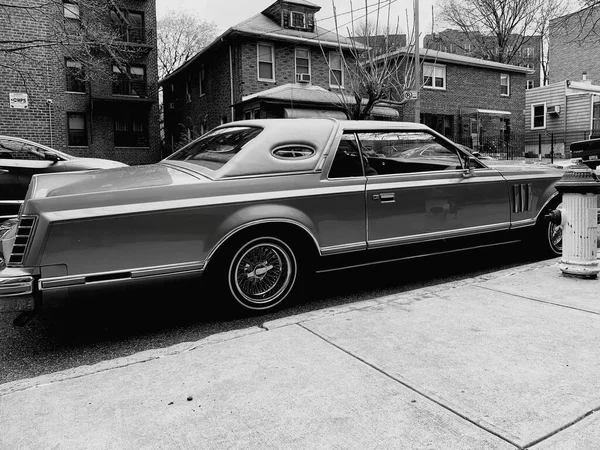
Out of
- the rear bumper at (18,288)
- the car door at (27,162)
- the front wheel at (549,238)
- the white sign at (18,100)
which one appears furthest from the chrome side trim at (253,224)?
the white sign at (18,100)

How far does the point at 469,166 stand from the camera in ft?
16.4

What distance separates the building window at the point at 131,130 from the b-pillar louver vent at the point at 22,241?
23.4 m

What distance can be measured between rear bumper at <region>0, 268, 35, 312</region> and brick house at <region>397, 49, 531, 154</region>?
24976 millimetres

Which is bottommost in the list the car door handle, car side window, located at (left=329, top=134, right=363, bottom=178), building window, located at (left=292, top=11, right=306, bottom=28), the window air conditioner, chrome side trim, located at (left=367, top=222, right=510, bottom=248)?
chrome side trim, located at (left=367, top=222, right=510, bottom=248)

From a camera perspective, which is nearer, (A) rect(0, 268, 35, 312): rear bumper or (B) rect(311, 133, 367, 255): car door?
(A) rect(0, 268, 35, 312): rear bumper

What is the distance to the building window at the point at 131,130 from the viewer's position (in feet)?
83.0

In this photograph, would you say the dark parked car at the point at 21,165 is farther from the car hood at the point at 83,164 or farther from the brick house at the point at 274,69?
the brick house at the point at 274,69

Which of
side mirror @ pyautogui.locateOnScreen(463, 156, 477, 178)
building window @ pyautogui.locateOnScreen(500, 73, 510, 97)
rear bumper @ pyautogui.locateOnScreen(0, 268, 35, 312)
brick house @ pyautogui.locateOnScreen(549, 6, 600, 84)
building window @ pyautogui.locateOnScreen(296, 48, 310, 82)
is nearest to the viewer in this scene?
rear bumper @ pyautogui.locateOnScreen(0, 268, 35, 312)

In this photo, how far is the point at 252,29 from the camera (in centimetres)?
2316

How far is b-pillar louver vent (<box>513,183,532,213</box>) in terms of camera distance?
5283 millimetres

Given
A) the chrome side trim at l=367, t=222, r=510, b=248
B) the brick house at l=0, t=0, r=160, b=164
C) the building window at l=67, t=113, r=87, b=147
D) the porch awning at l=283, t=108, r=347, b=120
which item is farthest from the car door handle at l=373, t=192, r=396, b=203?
the building window at l=67, t=113, r=87, b=147

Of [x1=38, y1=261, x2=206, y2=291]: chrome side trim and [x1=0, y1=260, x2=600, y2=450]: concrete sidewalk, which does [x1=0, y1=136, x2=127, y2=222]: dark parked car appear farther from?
[x1=0, y1=260, x2=600, y2=450]: concrete sidewalk

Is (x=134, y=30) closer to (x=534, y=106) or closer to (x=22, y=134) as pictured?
(x=22, y=134)

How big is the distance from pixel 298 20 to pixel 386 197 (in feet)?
76.6
